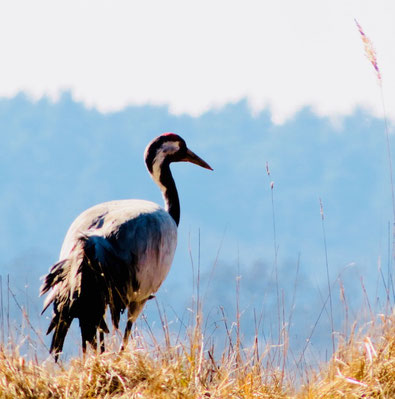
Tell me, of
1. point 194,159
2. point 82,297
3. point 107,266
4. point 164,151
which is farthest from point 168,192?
point 82,297

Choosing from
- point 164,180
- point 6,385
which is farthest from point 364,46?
point 6,385

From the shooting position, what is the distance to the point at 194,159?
688 centimetres

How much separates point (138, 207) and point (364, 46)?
6.78ft

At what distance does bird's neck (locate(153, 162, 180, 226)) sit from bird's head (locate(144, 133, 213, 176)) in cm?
6

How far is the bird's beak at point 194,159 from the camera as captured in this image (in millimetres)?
6789

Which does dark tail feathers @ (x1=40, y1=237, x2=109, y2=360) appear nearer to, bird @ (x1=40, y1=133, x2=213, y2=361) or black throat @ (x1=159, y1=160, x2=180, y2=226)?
bird @ (x1=40, y1=133, x2=213, y2=361)

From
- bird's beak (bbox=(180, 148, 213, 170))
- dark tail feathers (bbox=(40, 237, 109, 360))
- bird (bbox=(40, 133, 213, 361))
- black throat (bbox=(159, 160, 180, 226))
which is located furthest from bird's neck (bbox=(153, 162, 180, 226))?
dark tail feathers (bbox=(40, 237, 109, 360))

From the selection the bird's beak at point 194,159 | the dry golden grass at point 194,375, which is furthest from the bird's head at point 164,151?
the dry golden grass at point 194,375

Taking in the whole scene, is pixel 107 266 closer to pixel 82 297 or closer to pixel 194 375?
pixel 82 297

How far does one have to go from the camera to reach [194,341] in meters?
3.78

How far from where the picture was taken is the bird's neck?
629 cm

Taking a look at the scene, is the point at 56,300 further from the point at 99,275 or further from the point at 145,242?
the point at 145,242

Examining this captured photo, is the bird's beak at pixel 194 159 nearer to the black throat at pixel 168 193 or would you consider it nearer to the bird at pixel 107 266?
the black throat at pixel 168 193

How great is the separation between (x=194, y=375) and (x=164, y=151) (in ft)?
10.1
